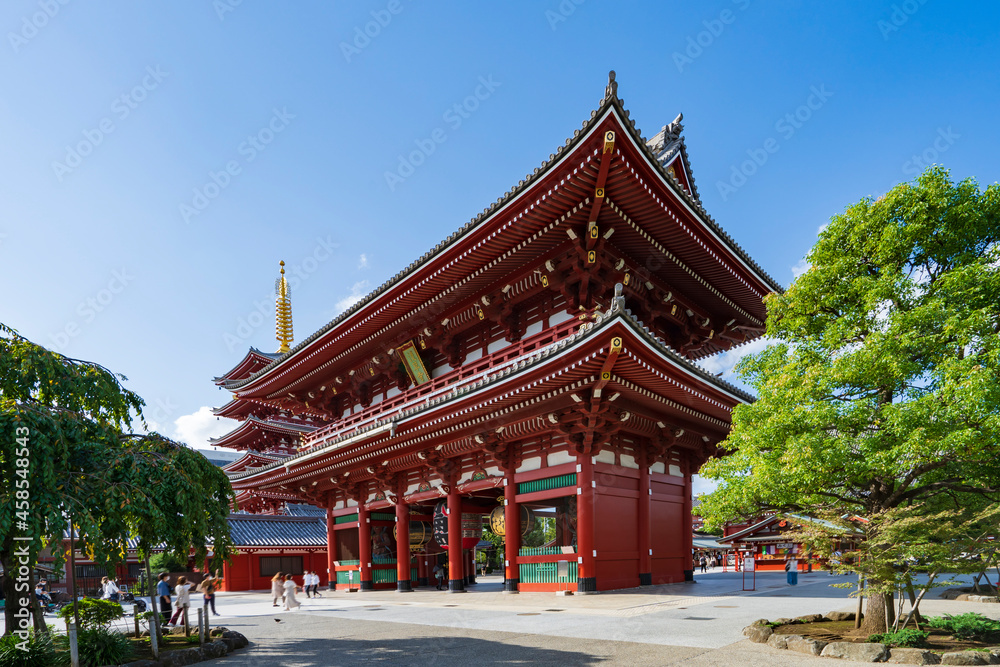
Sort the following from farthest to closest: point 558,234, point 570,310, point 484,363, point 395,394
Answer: point 395,394, point 484,363, point 570,310, point 558,234

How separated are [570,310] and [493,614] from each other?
8.71 meters

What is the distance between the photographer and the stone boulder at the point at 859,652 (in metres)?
8.49

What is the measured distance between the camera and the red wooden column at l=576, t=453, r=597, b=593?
1720cm

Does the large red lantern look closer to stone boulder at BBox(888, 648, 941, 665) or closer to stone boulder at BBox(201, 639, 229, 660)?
stone boulder at BBox(201, 639, 229, 660)

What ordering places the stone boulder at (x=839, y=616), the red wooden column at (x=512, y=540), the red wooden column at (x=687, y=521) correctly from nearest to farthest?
the stone boulder at (x=839, y=616) < the red wooden column at (x=512, y=540) < the red wooden column at (x=687, y=521)

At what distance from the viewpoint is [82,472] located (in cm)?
887

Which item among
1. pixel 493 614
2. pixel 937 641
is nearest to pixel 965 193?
pixel 937 641

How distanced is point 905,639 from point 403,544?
59.8 ft

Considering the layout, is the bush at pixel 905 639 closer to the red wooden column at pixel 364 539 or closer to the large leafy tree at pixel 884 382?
the large leafy tree at pixel 884 382

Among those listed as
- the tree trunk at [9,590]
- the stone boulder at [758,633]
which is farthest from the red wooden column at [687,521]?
the tree trunk at [9,590]

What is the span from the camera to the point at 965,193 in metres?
9.90

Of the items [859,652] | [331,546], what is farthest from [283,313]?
[859,652]

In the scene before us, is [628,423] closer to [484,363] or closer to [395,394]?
[484,363]

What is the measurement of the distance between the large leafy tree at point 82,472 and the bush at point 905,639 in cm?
1032
